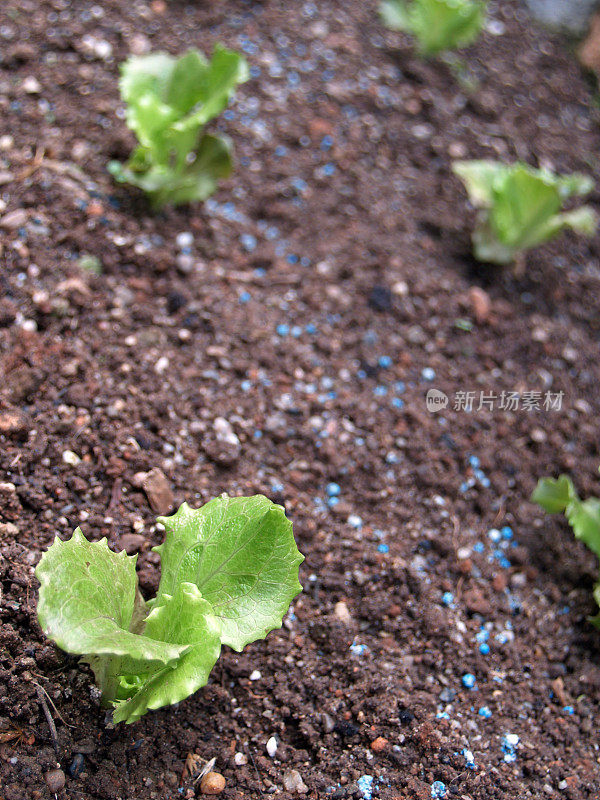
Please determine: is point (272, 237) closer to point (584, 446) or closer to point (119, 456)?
point (119, 456)

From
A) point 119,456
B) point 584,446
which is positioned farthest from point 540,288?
point 119,456

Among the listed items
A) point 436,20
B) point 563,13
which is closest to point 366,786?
point 436,20

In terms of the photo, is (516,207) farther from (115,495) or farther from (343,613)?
(115,495)

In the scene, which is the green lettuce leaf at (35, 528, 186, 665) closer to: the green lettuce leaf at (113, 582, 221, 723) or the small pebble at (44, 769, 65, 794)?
the green lettuce leaf at (113, 582, 221, 723)

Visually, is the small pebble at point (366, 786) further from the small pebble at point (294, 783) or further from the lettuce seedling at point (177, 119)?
the lettuce seedling at point (177, 119)

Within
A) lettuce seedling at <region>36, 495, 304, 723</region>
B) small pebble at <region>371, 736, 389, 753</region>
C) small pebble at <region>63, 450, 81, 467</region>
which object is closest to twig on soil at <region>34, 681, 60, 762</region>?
lettuce seedling at <region>36, 495, 304, 723</region>

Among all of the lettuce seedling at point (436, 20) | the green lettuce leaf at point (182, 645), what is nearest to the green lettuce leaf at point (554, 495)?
the green lettuce leaf at point (182, 645)
